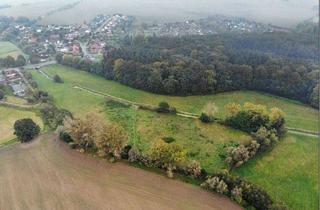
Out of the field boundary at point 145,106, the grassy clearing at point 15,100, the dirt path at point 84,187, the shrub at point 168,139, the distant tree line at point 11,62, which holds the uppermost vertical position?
the distant tree line at point 11,62

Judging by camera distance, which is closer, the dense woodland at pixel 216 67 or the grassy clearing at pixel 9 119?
the grassy clearing at pixel 9 119

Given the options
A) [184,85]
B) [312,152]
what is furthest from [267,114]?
[184,85]

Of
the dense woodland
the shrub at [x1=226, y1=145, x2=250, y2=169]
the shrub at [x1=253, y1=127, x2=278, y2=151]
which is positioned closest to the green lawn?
the shrub at [x1=226, y1=145, x2=250, y2=169]

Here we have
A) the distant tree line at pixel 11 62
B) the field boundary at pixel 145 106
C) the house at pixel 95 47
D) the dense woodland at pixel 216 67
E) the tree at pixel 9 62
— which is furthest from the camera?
the house at pixel 95 47

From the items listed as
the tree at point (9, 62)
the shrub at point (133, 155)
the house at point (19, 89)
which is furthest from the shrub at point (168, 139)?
the tree at point (9, 62)

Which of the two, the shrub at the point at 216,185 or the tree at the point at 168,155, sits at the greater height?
the tree at the point at 168,155

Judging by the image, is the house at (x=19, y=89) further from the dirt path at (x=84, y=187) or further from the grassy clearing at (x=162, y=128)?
the dirt path at (x=84, y=187)

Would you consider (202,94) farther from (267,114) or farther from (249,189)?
(249,189)

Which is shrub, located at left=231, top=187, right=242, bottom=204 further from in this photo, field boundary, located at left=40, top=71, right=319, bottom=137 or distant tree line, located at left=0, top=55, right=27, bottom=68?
distant tree line, located at left=0, top=55, right=27, bottom=68

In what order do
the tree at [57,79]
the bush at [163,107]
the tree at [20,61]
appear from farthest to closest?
the tree at [20,61], the tree at [57,79], the bush at [163,107]
